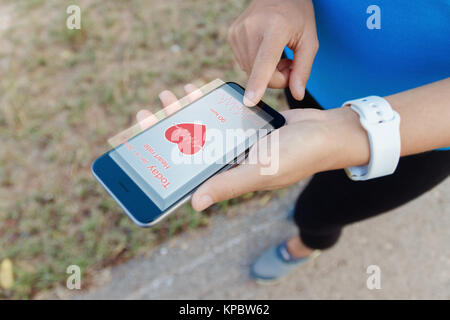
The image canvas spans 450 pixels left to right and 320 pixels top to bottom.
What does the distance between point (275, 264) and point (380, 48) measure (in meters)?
1.15

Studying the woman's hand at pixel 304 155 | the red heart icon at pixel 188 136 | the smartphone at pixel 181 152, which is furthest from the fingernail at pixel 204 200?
the red heart icon at pixel 188 136

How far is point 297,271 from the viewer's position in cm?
183

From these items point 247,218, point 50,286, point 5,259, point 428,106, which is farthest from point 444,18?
point 5,259

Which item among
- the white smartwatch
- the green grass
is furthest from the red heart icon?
the green grass

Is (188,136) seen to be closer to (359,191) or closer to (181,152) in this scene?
(181,152)

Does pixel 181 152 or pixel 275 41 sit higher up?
pixel 275 41

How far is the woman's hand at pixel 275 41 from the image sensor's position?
1077mm

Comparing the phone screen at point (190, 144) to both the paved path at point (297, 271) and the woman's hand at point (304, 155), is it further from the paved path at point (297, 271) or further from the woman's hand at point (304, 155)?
the paved path at point (297, 271)

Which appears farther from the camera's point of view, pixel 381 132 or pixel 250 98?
pixel 250 98

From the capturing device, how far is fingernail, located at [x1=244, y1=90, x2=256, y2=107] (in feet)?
3.70

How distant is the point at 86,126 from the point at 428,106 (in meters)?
1.87

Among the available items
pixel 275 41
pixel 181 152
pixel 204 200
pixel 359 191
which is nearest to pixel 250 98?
pixel 275 41

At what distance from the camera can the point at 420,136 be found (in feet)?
2.91

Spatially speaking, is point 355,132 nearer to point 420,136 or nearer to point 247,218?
point 420,136
